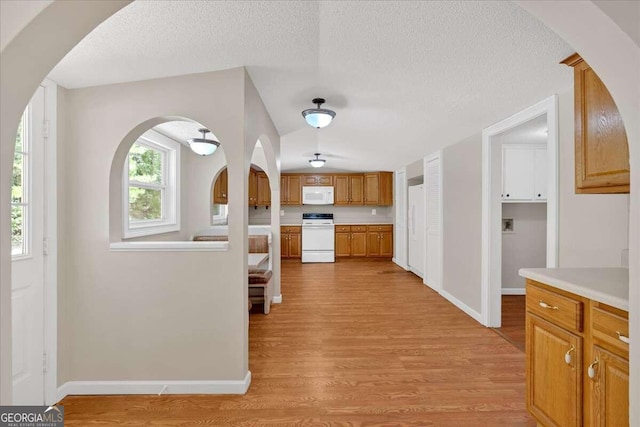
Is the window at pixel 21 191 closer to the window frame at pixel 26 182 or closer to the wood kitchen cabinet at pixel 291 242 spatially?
the window frame at pixel 26 182

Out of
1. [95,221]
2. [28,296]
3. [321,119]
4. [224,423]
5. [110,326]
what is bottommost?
[224,423]

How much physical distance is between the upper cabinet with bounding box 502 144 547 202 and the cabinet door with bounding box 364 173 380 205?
3.74 metres

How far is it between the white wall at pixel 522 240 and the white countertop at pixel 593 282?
3.01 metres

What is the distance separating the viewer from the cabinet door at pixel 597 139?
4.88 ft

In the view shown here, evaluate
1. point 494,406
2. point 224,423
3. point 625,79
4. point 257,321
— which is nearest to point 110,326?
point 224,423

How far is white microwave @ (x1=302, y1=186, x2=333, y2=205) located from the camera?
7.72 metres

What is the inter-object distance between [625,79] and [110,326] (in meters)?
2.88

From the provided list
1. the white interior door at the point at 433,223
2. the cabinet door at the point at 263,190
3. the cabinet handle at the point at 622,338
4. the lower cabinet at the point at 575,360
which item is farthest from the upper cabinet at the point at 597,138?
the cabinet door at the point at 263,190

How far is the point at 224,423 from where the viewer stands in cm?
186

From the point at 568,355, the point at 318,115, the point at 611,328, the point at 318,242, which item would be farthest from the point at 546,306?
the point at 318,242

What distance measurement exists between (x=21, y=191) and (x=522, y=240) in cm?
532

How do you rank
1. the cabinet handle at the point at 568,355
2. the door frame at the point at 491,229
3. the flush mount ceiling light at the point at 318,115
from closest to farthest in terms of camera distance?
1. the cabinet handle at the point at 568,355
2. the flush mount ceiling light at the point at 318,115
3. the door frame at the point at 491,229

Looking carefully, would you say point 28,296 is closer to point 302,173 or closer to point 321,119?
point 321,119

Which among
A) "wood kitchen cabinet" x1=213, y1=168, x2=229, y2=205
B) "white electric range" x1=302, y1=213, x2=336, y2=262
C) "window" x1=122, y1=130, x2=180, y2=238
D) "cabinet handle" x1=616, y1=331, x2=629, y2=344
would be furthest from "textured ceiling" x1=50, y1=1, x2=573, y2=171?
"white electric range" x1=302, y1=213, x2=336, y2=262
